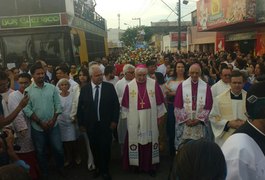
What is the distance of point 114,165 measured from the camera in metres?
6.10

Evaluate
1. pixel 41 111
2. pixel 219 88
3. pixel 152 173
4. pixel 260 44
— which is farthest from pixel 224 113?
pixel 260 44

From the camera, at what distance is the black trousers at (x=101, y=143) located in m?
5.35

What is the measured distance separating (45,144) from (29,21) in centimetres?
545

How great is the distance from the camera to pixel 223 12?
60.6 ft

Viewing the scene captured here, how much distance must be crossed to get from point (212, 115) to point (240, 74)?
0.68 meters

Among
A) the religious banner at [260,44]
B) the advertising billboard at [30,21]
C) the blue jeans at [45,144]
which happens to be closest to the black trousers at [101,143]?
the blue jeans at [45,144]

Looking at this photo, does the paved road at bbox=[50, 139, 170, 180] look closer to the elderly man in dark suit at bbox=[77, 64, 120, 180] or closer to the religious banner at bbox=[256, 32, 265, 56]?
the elderly man in dark suit at bbox=[77, 64, 120, 180]

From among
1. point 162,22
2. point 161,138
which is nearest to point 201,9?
point 161,138

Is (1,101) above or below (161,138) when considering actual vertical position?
above

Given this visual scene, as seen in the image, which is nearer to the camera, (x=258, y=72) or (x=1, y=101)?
(x=1, y=101)

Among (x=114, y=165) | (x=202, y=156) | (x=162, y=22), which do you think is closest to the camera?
(x=202, y=156)

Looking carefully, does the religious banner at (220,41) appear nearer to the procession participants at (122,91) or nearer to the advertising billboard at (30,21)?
the advertising billboard at (30,21)

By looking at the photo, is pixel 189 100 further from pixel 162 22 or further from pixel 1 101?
pixel 162 22

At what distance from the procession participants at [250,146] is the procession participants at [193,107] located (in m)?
2.95
